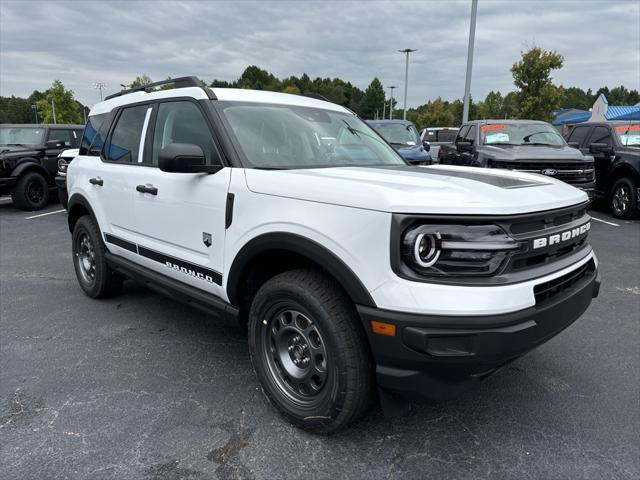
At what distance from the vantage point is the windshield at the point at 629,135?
9.59m

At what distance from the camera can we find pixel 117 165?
3.87 meters

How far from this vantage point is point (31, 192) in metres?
10.7

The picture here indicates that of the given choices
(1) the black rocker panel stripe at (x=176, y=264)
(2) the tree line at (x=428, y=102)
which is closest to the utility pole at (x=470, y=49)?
(2) the tree line at (x=428, y=102)

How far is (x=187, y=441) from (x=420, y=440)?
3.99ft

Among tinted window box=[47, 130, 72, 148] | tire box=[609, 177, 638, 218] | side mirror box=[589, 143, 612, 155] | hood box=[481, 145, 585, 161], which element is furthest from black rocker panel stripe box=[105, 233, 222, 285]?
side mirror box=[589, 143, 612, 155]

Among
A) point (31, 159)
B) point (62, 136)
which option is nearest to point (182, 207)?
point (31, 159)

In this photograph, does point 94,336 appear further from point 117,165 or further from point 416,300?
point 416,300

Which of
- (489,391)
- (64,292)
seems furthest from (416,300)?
(64,292)

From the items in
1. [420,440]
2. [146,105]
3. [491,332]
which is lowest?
[420,440]

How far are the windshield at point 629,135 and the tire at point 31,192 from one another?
493 inches

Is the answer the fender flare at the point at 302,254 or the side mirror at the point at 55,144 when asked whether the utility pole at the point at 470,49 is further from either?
the fender flare at the point at 302,254

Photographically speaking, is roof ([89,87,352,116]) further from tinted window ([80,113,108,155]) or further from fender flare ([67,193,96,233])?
fender flare ([67,193,96,233])

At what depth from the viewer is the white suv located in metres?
1.97

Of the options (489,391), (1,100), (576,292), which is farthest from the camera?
(1,100)
